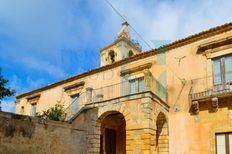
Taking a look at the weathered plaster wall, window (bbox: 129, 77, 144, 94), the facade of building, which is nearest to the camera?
the weathered plaster wall

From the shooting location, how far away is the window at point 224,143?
11869 mm

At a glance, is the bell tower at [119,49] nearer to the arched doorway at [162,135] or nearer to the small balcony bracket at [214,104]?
the arched doorway at [162,135]

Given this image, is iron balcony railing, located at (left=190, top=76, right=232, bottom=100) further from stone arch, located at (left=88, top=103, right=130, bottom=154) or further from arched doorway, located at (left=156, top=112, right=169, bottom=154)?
stone arch, located at (left=88, top=103, right=130, bottom=154)

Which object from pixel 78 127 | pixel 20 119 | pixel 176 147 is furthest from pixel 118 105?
pixel 20 119

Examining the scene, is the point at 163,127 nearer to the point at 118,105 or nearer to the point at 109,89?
the point at 118,105

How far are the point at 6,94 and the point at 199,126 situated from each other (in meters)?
10.4

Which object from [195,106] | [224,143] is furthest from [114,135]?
[224,143]

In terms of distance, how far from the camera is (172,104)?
46.4ft

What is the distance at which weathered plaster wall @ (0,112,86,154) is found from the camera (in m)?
10.8

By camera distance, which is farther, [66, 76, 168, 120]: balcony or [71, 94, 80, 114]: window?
[71, 94, 80, 114]: window

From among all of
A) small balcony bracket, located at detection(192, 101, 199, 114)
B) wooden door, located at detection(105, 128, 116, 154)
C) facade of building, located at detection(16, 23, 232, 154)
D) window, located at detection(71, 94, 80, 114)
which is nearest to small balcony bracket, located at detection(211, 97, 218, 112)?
facade of building, located at detection(16, 23, 232, 154)

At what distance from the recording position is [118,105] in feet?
43.1

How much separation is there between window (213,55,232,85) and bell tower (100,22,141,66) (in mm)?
15637

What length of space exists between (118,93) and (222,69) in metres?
5.80
